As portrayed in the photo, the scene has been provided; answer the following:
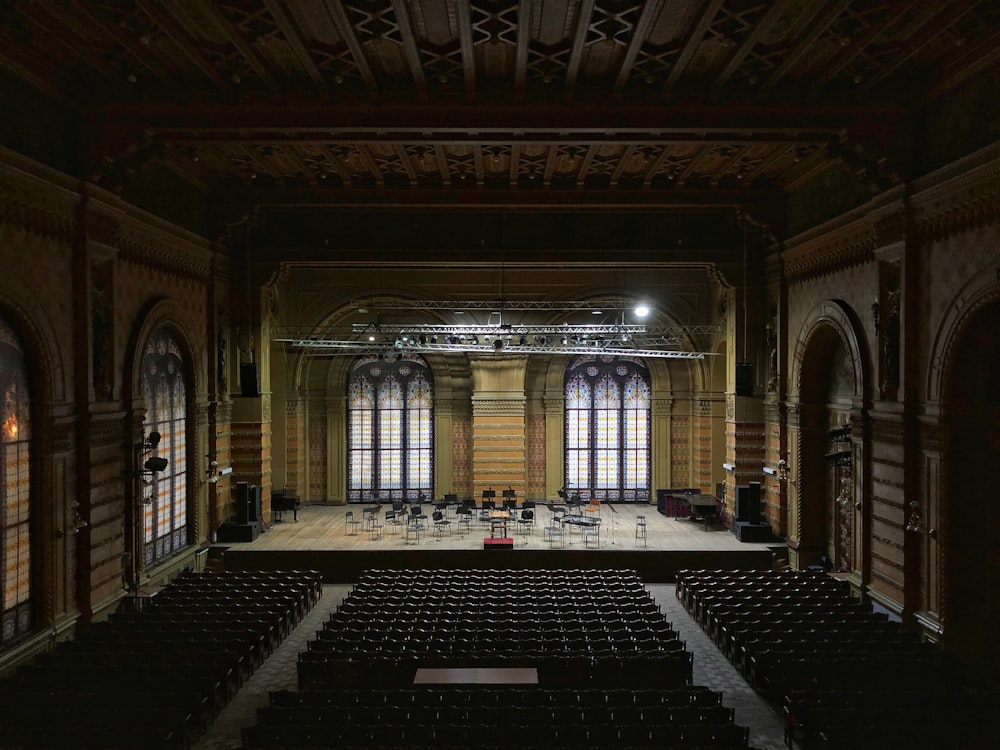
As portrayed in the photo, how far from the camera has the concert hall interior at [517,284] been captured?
11.1m

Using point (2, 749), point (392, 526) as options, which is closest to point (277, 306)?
point (392, 526)

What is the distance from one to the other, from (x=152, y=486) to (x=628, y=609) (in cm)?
1049

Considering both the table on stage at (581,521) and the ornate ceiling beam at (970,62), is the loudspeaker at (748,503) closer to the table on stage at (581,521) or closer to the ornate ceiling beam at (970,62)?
the table on stage at (581,521)

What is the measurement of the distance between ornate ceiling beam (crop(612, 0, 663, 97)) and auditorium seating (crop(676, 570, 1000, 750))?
370 inches

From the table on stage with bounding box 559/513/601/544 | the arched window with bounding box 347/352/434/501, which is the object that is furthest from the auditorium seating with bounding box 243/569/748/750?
the arched window with bounding box 347/352/434/501

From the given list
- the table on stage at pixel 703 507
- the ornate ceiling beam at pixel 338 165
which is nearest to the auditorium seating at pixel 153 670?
the ornate ceiling beam at pixel 338 165

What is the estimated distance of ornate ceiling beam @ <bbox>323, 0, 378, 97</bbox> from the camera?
10352mm

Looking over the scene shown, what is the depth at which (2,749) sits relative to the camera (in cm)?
843

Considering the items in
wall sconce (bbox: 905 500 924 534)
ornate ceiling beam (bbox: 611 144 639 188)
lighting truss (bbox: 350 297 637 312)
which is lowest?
wall sconce (bbox: 905 500 924 534)

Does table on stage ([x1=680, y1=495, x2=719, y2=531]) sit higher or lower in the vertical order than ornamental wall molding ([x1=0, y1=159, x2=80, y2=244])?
lower

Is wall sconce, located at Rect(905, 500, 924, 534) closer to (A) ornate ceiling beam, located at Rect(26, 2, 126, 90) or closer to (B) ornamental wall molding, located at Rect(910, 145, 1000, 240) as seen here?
(B) ornamental wall molding, located at Rect(910, 145, 1000, 240)

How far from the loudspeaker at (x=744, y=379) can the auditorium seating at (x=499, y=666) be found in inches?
225

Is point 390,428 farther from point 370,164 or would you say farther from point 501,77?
point 501,77

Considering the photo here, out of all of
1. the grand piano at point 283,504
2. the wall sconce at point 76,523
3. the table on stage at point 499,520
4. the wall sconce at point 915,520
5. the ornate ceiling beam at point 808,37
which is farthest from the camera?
the grand piano at point 283,504
